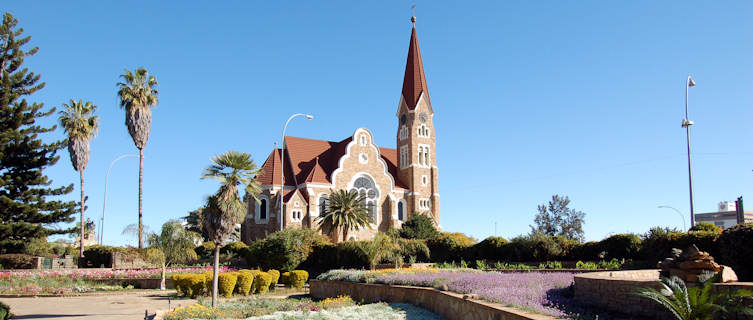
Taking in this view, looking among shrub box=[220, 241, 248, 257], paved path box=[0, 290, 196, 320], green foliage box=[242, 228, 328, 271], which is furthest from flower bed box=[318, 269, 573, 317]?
shrub box=[220, 241, 248, 257]

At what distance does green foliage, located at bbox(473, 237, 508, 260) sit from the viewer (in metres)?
27.8

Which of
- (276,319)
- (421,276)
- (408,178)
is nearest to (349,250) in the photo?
(421,276)

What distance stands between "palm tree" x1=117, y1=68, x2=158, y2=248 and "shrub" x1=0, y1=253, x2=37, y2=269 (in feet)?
30.1

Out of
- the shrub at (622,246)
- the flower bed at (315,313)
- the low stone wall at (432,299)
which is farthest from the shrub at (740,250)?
the shrub at (622,246)

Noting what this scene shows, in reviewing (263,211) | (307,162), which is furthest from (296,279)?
(307,162)

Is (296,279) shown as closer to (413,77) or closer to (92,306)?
(92,306)

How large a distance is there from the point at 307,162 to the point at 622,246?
130ft

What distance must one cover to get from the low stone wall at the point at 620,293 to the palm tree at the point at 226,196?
10180 millimetres

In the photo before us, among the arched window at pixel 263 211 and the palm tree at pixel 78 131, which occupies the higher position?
the palm tree at pixel 78 131

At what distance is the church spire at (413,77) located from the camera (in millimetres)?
59800

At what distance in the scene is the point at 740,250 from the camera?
11891 millimetres

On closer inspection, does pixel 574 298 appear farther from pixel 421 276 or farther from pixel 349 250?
pixel 349 250

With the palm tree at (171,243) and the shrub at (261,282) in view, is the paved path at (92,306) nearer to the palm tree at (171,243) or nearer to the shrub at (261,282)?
the palm tree at (171,243)

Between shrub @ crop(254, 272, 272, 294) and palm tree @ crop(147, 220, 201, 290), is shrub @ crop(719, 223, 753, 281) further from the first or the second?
palm tree @ crop(147, 220, 201, 290)
